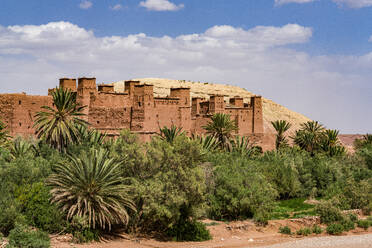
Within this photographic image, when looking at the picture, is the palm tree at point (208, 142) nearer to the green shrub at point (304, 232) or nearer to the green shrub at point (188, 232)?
the green shrub at point (304, 232)

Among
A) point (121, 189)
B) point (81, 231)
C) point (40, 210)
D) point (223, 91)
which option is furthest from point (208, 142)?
point (223, 91)

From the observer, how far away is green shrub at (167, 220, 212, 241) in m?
23.2

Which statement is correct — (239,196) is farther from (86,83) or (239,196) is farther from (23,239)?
(86,83)

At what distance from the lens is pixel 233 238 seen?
25.0 m

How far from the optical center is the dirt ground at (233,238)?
21.0m

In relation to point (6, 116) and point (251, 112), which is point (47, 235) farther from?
point (251, 112)

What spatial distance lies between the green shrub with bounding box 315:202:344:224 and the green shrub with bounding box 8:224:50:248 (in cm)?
1610

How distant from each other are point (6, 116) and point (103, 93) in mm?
6429

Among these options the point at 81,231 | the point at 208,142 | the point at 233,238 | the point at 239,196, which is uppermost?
the point at 208,142

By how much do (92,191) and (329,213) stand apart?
14.6 m

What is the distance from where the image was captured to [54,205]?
2070cm

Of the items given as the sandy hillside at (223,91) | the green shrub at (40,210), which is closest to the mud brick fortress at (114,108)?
the green shrub at (40,210)

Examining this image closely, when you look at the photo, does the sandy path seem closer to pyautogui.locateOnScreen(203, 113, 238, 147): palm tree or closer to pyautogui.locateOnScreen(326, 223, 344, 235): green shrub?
pyautogui.locateOnScreen(326, 223, 344, 235): green shrub

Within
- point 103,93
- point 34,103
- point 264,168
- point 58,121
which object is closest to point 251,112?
point 264,168
